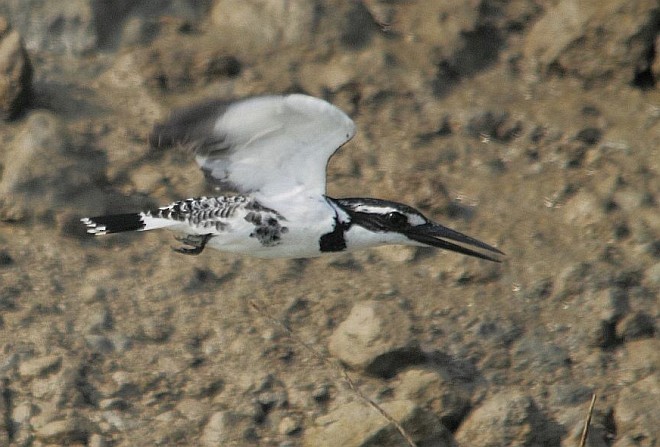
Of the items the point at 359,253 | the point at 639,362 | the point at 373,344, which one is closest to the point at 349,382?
the point at 373,344

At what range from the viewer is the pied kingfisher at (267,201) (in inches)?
195

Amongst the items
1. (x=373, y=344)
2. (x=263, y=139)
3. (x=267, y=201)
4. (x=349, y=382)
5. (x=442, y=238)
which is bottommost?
(x=373, y=344)

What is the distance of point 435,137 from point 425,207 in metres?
0.58

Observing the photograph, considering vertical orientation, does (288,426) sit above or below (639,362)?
below

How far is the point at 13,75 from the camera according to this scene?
619 cm

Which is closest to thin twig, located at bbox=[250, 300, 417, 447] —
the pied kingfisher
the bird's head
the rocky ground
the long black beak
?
the rocky ground

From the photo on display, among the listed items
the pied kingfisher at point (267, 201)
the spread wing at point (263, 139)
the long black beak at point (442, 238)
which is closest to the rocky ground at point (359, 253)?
the long black beak at point (442, 238)

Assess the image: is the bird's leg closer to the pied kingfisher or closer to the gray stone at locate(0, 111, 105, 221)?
the pied kingfisher

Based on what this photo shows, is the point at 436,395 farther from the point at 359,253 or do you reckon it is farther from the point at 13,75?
the point at 13,75

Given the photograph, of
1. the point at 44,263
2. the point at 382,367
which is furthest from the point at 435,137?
the point at 44,263

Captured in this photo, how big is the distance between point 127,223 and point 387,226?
106 cm

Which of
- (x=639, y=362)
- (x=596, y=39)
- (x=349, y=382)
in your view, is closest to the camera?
(x=349, y=382)

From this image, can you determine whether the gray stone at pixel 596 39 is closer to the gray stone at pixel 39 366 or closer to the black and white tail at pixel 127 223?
the black and white tail at pixel 127 223

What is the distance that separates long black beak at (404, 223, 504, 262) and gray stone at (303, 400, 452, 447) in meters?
0.79
